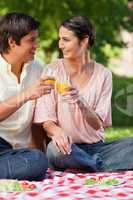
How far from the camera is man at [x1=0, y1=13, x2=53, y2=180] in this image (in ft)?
13.6

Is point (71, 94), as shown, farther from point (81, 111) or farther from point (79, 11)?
point (79, 11)

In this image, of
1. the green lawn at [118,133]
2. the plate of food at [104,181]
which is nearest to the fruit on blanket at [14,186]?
the plate of food at [104,181]

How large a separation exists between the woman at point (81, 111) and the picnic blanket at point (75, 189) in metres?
0.19

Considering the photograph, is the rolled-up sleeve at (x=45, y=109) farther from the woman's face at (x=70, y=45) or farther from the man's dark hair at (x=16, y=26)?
the man's dark hair at (x=16, y=26)

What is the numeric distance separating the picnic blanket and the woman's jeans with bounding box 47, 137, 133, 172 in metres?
0.14

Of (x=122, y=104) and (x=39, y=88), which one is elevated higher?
(x=39, y=88)

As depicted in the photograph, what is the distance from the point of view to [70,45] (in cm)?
443

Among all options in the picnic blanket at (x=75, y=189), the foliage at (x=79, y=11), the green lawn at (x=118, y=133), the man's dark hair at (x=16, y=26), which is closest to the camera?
the picnic blanket at (x=75, y=189)

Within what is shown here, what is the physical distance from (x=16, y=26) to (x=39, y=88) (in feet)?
1.55

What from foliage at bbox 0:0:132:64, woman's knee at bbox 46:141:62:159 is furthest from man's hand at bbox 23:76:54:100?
foliage at bbox 0:0:132:64

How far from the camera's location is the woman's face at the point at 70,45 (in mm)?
4422

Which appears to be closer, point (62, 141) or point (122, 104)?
point (62, 141)

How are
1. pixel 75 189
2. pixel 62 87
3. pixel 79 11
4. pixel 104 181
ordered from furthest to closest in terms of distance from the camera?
pixel 79 11, pixel 62 87, pixel 104 181, pixel 75 189

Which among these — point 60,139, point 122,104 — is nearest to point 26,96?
point 60,139
